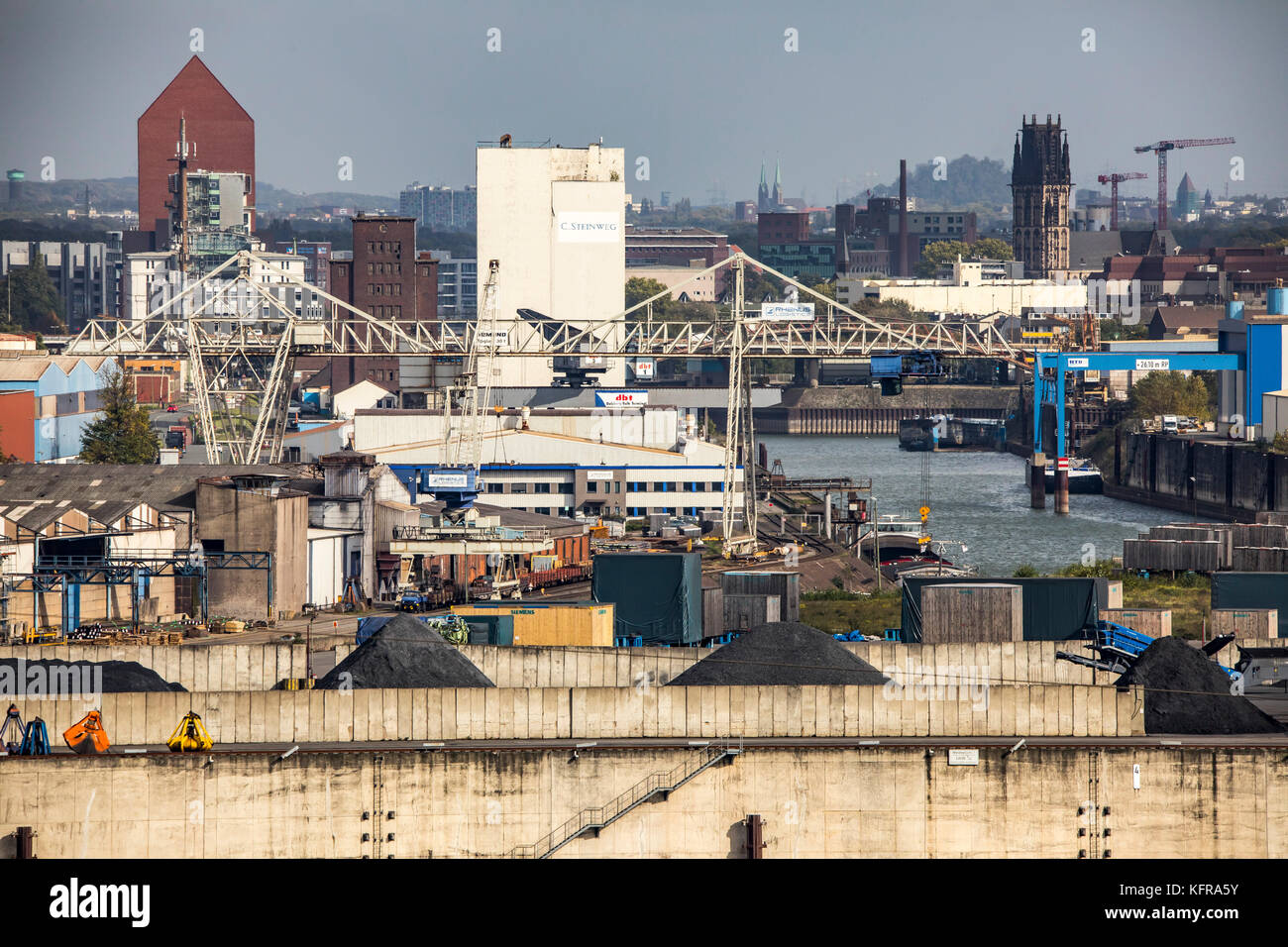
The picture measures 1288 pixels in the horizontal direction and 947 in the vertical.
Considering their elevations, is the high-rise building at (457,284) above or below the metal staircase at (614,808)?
above

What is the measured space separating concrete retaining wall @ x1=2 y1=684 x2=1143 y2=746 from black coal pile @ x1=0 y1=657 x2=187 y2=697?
4.09 feet

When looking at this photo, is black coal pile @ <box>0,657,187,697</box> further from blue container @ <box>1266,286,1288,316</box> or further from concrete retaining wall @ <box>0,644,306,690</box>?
blue container @ <box>1266,286,1288,316</box>

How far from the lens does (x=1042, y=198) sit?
6973 inches

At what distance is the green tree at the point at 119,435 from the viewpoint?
69.8 meters

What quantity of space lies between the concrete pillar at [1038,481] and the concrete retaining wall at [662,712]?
5330 cm

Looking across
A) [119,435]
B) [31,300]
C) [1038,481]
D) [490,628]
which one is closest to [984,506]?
[1038,481]

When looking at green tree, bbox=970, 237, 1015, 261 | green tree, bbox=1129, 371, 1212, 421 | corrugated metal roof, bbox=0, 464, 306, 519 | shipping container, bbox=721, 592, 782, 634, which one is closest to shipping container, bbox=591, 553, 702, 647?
shipping container, bbox=721, 592, 782, 634

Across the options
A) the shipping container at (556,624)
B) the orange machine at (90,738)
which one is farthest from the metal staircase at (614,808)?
the shipping container at (556,624)

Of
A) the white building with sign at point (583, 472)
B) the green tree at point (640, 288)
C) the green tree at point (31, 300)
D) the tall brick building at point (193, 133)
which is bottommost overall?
the white building with sign at point (583, 472)

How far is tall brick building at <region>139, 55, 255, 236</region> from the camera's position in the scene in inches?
6112

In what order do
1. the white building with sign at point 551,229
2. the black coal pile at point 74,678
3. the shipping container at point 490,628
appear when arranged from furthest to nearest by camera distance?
1. the white building with sign at point 551,229
2. the shipping container at point 490,628
3. the black coal pile at point 74,678

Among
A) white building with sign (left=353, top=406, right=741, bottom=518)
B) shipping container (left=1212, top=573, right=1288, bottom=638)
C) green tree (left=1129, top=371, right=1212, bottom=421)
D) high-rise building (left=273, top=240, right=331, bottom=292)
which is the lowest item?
shipping container (left=1212, top=573, right=1288, bottom=638)

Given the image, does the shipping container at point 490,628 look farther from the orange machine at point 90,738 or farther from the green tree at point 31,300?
the green tree at point 31,300
